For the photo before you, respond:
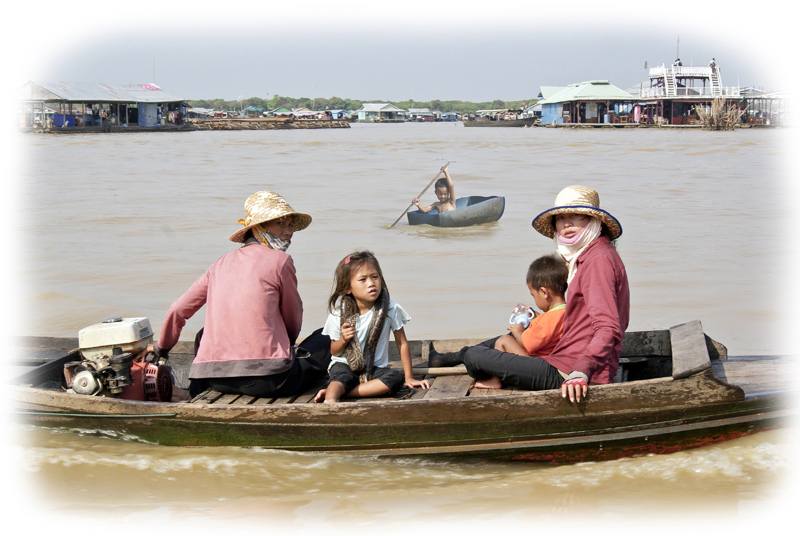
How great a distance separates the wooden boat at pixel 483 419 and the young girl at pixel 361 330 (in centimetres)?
13

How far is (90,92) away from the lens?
1961 inches

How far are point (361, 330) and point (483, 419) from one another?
0.83 meters

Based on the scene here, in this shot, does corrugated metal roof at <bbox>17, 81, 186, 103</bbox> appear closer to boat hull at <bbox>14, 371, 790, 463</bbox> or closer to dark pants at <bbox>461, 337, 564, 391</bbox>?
boat hull at <bbox>14, 371, 790, 463</bbox>

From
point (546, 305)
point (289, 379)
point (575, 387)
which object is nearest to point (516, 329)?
point (546, 305)

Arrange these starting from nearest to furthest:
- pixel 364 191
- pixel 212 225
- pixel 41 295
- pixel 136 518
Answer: pixel 136 518, pixel 41 295, pixel 212 225, pixel 364 191

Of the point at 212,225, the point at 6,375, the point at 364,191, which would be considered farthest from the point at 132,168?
the point at 6,375

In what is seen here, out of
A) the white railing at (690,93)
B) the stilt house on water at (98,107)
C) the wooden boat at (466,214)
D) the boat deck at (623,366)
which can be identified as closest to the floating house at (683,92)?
the white railing at (690,93)

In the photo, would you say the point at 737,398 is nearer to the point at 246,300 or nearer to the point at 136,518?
the point at 246,300

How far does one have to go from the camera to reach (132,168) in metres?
27.2

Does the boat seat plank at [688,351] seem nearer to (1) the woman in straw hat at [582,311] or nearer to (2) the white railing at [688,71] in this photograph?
(1) the woman in straw hat at [582,311]

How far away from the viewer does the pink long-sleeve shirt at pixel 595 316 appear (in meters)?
3.65

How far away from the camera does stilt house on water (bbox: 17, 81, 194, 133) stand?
46625 millimetres

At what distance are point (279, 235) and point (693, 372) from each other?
2.30 m

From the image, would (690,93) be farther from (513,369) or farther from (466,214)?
(513,369)
